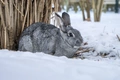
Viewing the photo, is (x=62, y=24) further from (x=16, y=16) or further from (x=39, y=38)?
(x=16, y=16)

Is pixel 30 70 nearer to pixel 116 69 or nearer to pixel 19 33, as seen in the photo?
pixel 116 69

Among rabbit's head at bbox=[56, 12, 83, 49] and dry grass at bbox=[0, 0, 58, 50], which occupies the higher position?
dry grass at bbox=[0, 0, 58, 50]

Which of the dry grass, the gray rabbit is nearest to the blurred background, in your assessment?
the dry grass

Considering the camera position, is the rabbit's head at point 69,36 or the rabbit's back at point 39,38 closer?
the rabbit's head at point 69,36

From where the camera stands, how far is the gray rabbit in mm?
2352

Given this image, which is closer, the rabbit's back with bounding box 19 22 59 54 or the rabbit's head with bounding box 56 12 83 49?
the rabbit's head with bounding box 56 12 83 49

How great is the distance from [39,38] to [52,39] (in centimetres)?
14

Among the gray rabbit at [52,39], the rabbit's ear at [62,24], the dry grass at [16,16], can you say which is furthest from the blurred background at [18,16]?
the rabbit's ear at [62,24]

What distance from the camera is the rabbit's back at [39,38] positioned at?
7.96ft

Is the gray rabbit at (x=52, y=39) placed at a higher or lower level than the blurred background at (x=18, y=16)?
lower

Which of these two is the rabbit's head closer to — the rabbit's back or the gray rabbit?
the gray rabbit

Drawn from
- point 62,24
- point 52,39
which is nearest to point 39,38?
point 52,39

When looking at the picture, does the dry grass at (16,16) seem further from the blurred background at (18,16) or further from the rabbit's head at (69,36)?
the rabbit's head at (69,36)

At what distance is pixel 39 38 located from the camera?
8.09 feet
